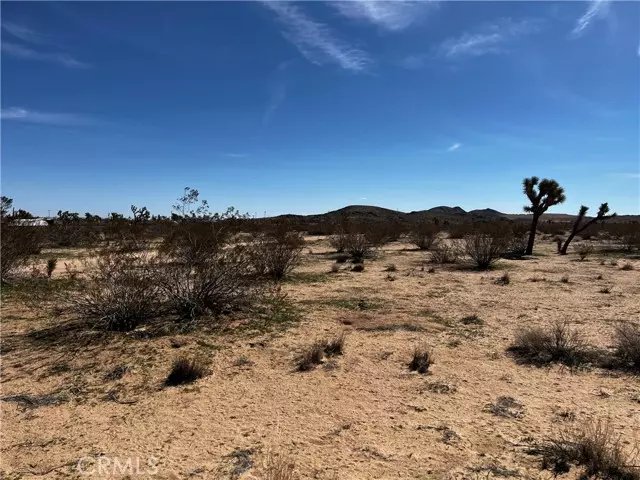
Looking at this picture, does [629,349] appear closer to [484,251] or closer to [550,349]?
[550,349]

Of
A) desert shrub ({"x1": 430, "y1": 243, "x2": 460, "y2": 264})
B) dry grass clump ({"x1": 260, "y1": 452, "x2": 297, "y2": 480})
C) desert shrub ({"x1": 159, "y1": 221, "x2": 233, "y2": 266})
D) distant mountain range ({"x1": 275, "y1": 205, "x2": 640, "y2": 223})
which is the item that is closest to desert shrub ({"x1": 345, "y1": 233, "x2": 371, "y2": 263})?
desert shrub ({"x1": 430, "y1": 243, "x2": 460, "y2": 264})

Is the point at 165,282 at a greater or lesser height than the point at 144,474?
greater

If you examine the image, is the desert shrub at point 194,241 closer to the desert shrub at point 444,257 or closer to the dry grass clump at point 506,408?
the dry grass clump at point 506,408

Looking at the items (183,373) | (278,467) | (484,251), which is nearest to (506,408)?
(278,467)

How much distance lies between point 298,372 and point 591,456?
313cm

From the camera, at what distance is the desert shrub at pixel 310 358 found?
549cm

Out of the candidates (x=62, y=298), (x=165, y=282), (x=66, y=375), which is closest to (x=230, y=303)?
(x=165, y=282)

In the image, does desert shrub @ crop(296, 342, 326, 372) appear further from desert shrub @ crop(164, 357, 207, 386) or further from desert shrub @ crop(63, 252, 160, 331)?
desert shrub @ crop(63, 252, 160, 331)

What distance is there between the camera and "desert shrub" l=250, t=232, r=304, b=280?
12070 mm

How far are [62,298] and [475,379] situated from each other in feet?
20.6

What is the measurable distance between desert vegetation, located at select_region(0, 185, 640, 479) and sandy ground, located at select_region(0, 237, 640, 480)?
0.02m

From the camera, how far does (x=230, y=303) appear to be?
8.12 meters

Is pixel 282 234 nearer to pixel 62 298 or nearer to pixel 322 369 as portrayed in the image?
pixel 62 298

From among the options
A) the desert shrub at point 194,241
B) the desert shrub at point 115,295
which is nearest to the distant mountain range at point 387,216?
the desert shrub at point 194,241
